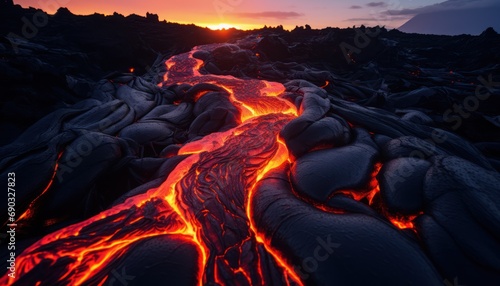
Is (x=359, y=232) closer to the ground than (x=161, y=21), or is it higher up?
closer to the ground

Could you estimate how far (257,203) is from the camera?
3.55 m

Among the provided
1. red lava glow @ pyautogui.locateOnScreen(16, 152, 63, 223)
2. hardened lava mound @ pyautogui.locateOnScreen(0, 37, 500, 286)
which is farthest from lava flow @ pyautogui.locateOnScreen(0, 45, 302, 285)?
red lava glow @ pyautogui.locateOnScreen(16, 152, 63, 223)

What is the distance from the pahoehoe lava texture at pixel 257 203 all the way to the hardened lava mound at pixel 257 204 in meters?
0.02

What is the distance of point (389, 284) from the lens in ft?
7.18

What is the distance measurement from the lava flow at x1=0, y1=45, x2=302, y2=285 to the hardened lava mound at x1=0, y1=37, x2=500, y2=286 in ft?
0.06

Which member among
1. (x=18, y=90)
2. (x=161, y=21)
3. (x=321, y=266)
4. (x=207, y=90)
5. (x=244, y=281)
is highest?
(x=161, y=21)

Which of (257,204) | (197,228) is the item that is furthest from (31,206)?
(257,204)

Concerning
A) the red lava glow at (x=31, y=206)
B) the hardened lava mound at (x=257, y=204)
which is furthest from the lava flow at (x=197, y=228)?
the red lava glow at (x=31, y=206)

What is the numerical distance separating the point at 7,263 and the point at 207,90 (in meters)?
6.85

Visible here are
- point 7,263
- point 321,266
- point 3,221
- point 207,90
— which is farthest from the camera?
Result: point 207,90

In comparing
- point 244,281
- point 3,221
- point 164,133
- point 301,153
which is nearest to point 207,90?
point 164,133

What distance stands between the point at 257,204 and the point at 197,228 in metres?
0.93

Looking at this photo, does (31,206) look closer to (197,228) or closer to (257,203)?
(197,228)

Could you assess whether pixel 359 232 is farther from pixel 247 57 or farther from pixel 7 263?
pixel 247 57
